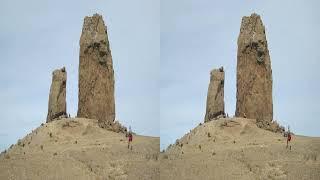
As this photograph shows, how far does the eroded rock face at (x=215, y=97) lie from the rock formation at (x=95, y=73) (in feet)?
25.9

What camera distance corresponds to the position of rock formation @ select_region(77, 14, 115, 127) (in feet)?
122

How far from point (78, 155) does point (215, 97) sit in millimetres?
15716

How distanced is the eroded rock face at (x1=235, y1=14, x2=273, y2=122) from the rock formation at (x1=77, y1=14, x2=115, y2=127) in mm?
10490

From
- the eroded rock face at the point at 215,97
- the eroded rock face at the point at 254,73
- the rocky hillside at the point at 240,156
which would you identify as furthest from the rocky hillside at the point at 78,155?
the eroded rock face at the point at 254,73

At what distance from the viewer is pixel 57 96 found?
37625mm

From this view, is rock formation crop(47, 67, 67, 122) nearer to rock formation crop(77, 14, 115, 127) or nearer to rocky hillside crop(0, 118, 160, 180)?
rock formation crop(77, 14, 115, 127)

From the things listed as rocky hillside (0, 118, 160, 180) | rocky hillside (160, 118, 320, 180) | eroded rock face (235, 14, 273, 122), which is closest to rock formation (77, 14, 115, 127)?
rocky hillside (0, 118, 160, 180)

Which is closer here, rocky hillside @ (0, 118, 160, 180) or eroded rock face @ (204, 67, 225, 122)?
rocky hillside @ (0, 118, 160, 180)

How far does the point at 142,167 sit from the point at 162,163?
75.3 inches

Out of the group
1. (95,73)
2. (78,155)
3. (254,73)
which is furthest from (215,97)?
(78,155)

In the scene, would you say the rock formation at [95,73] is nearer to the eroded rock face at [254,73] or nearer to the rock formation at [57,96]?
the rock formation at [57,96]

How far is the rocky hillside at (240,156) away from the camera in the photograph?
23.9m

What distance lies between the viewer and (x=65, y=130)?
33.1 m

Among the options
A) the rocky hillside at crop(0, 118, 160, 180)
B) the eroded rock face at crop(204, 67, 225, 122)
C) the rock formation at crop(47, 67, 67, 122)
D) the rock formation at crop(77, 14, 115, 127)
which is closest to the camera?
the rocky hillside at crop(0, 118, 160, 180)
